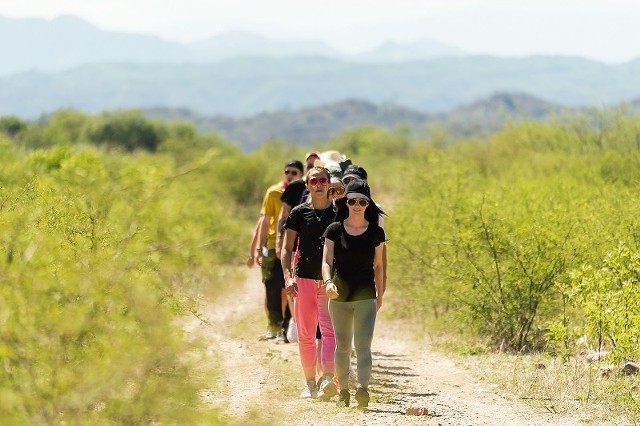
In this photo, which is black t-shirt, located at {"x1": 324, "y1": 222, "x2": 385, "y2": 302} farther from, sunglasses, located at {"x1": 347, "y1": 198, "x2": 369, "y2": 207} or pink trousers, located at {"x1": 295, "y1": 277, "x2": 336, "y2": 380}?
pink trousers, located at {"x1": 295, "y1": 277, "x2": 336, "y2": 380}

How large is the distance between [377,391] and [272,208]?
2622 millimetres

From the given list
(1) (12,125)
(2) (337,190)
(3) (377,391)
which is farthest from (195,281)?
(1) (12,125)

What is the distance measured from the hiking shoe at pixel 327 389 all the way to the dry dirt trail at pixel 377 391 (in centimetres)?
14

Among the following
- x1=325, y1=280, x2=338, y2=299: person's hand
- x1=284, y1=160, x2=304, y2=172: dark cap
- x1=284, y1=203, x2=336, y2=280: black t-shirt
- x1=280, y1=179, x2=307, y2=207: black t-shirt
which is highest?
x1=284, y1=160, x2=304, y2=172: dark cap

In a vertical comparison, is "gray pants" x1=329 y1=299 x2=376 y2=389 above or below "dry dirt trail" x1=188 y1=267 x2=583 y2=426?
above

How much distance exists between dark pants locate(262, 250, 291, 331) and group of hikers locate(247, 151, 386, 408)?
1.85 metres

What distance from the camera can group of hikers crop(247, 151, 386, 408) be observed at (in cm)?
799

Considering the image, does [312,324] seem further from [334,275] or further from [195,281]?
[195,281]

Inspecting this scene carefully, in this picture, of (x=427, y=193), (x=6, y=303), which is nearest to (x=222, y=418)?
(x=6, y=303)

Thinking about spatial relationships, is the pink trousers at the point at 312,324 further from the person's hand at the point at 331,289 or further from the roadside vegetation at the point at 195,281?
the roadside vegetation at the point at 195,281

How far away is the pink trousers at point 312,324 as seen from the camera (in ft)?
28.1

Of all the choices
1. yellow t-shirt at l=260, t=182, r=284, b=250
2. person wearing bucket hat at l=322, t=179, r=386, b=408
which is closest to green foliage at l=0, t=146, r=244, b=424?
person wearing bucket hat at l=322, t=179, r=386, b=408

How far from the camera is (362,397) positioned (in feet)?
26.8

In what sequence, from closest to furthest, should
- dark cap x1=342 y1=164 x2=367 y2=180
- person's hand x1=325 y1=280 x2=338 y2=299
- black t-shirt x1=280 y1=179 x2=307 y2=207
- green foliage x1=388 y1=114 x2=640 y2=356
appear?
person's hand x1=325 y1=280 x2=338 y2=299 → dark cap x1=342 y1=164 x2=367 y2=180 → black t-shirt x1=280 y1=179 x2=307 y2=207 → green foliage x1=388 y1=114 x2=640 y2=356
